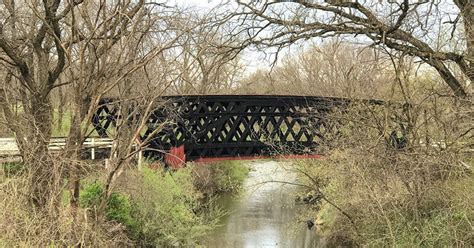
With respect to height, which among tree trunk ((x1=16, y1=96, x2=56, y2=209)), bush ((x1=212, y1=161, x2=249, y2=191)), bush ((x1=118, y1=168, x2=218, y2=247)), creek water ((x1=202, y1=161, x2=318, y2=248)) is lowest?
creek water ((x1=202, y1=161, x2=318, y2=248))

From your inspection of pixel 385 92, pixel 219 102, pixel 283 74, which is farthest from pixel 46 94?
pixel 283 74

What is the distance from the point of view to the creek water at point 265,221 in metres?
18.6

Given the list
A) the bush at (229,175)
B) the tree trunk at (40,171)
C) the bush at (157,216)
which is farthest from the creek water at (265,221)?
the tree trunk at (40,171)

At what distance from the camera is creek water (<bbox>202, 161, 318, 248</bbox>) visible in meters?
18.6

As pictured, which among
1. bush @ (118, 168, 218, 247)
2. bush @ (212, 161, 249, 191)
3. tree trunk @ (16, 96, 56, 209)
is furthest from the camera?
bush @ (212, 161, 249, 191)

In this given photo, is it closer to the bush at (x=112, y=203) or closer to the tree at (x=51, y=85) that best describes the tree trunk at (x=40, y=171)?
the tree at (x=51, y=85)

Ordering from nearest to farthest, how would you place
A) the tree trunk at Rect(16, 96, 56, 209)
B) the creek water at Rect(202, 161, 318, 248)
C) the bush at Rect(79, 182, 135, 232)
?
1. the tree trunk at Rect(16, 96, 56, 209)
2. the bush at Rect(79, 182, 135, 232)
3. the creek water at Rect(202, 161, 318, 248)

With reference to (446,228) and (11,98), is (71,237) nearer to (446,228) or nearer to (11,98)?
(11,98)

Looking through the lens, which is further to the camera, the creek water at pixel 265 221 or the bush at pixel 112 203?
the creek water at pixel 265 221

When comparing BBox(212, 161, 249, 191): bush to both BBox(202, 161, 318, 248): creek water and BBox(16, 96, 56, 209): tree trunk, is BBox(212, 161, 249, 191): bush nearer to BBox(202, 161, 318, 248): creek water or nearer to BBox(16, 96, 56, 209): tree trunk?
BBox(202, 161, 318, 248): creek water

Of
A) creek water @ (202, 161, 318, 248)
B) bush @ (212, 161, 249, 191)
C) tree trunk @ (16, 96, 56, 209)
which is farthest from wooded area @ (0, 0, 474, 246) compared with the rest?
bush @ (212, 161, 249, 191)

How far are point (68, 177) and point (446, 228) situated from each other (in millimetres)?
6662

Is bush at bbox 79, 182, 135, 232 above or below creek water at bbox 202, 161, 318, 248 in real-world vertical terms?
above

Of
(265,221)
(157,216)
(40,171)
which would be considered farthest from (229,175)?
(40,171)
